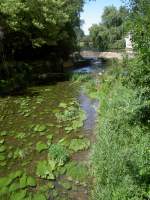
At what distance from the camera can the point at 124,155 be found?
689cm

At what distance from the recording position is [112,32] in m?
70.9

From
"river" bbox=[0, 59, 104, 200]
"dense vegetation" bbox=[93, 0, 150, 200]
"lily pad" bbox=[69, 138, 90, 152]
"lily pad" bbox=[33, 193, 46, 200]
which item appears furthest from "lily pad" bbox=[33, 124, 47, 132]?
"lily pad" bbox=[33, 193, 46, 200]

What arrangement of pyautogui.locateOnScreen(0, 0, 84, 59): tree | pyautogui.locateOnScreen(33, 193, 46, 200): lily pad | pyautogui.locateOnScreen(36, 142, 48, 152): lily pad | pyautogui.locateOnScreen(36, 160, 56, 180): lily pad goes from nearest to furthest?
pyautogui.locateOnScreen(33, 193, 46, 200): lily pad, pyautogui.locateOnScreen(36, 160, 56, 180): lily pad, pyautogui.locateOnScreen(36, 142, 48, 152): lily pad, pyautogui.locateOnScreen(0, 0, 84, 59): tree

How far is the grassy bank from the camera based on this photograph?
6.21 metres

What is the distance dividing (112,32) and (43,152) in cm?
6336

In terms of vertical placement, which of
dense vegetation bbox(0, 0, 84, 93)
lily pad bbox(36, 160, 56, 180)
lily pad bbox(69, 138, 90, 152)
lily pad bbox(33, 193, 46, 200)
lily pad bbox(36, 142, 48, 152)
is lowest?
lily pad bbox(33, 193, 46, 200)

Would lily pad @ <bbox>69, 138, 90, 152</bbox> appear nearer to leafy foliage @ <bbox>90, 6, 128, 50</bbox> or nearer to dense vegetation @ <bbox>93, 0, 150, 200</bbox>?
dense vegetation @ <bbox>93, 0, 150, 200</bbox>

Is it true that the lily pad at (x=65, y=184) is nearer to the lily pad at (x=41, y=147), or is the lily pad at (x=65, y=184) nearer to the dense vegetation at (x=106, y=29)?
the lily pad at (x=41, y=147)

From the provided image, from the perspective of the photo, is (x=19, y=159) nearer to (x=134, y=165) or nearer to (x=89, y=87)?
(x=134, y=165)

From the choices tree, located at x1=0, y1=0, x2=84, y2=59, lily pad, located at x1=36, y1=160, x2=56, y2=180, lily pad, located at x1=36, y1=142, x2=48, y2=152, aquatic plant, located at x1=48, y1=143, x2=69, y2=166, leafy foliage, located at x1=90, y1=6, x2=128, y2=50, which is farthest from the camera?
leafy foliage, located at x1=90, y1=6, x2=128, y2=50

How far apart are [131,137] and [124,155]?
1.64 m

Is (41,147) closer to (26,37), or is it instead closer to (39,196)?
(39,196)

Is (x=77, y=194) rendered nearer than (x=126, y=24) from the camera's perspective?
Yes

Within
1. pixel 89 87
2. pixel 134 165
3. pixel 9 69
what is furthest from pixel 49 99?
pixel 134 165
